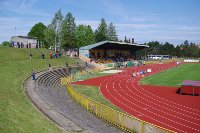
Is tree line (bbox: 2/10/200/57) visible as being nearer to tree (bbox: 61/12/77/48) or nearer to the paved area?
tree (bbox: 61/12/77/48)

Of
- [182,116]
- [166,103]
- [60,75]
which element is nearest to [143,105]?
[166,103]

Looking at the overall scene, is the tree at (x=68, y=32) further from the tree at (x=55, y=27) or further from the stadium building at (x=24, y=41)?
the stadium building at (x=24, y=41)

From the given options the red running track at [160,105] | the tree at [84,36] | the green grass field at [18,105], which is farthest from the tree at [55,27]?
the red running track at [160,105]

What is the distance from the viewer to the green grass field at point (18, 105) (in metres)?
16.4

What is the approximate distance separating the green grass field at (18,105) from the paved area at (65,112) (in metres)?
→ 0.84

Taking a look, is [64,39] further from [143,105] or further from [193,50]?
[193,50]

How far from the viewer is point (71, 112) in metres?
24.5

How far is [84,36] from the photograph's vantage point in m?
122

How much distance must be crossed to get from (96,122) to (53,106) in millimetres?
4972

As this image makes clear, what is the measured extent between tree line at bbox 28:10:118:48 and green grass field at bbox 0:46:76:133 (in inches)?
1560

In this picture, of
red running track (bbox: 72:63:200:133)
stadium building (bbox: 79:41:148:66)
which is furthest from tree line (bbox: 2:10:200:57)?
Result: red running track (bbox: 72:63:200:133)

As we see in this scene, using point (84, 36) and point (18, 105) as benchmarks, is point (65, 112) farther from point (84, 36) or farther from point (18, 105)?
point (84, 36)

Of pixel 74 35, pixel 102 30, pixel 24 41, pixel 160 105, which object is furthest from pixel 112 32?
pixel 160 105

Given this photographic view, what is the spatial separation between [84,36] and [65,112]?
99321 millimetres
